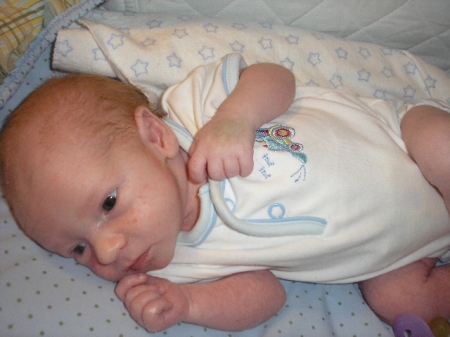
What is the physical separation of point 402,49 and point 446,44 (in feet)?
0.42

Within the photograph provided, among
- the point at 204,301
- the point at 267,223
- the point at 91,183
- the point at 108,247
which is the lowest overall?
the point at 204,301

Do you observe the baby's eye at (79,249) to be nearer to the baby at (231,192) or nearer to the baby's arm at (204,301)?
the baby at (231,192)

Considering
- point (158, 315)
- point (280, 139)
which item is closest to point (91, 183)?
point (158, 315)

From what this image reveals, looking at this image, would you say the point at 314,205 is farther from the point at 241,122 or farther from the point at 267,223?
the point at 241,122

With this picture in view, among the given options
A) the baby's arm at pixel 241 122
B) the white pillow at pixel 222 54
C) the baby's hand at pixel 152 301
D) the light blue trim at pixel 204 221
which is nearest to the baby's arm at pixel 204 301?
the baby's hand at pixel 152 301

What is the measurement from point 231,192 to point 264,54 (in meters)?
0.48

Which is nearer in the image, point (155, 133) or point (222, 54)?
point (155, 133)

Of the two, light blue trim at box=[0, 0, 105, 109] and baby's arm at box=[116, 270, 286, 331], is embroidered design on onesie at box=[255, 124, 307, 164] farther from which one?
light blue trim at box=[0, 0, 105, 109]

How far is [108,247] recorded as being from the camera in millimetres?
837

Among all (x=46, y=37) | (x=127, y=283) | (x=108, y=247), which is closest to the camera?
(x=108, y=247)

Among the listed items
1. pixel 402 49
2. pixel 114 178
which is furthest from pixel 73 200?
pixel 402 49

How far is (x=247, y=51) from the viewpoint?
4.06 ft

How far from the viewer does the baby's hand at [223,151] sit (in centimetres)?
87

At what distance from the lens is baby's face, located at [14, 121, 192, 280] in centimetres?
84
